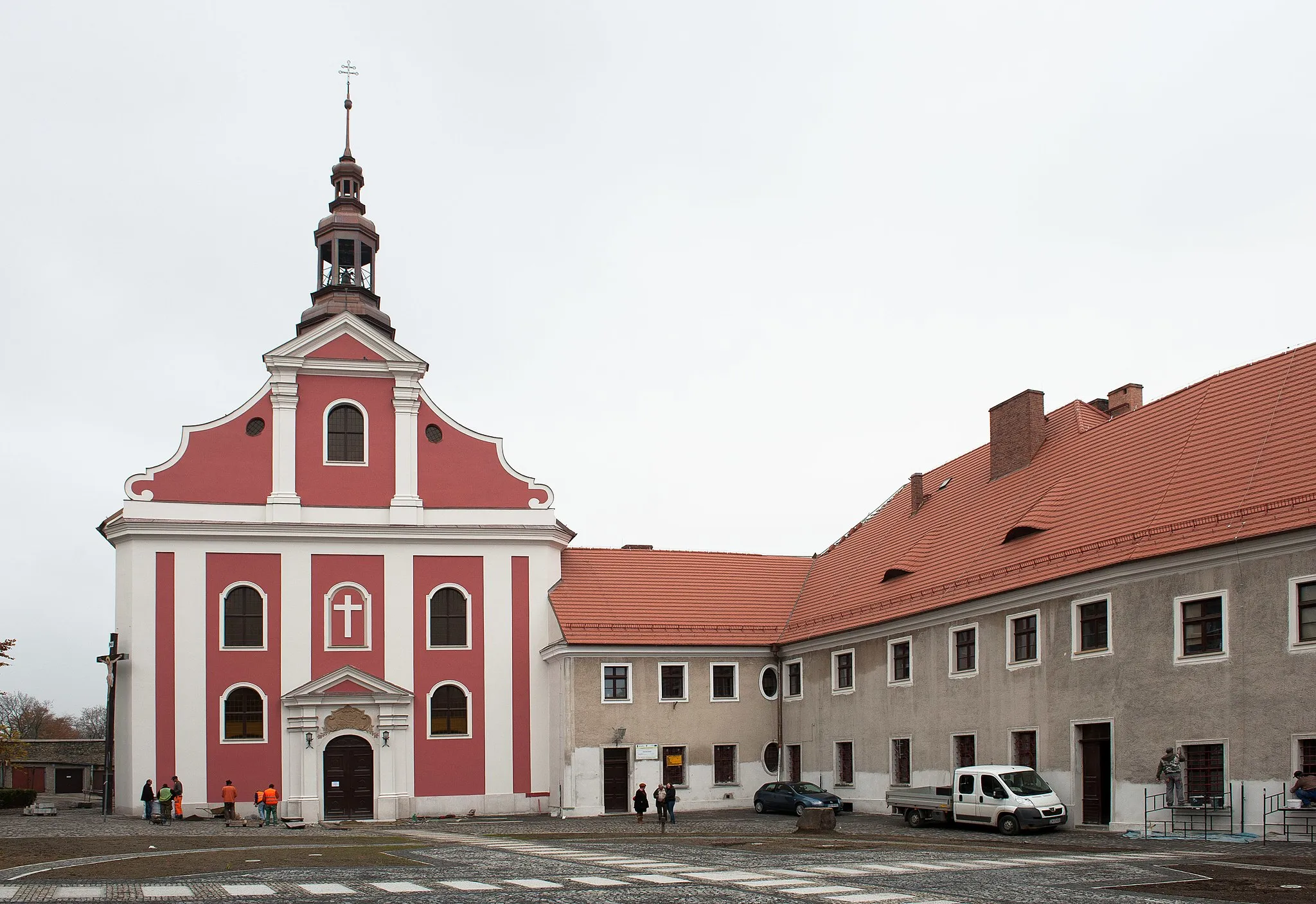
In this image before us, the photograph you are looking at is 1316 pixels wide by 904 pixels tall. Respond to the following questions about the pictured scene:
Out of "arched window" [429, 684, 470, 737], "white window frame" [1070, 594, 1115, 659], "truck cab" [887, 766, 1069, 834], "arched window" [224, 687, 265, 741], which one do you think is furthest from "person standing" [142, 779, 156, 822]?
"white window frame" [1070, 594, 1115, 659]

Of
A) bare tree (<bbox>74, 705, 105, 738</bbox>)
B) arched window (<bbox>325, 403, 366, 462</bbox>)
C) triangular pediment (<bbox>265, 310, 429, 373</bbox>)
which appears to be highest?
triangular pediment (<bbox>265, 310, 429, 373</bbox>)

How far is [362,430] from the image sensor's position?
43625 millimetres

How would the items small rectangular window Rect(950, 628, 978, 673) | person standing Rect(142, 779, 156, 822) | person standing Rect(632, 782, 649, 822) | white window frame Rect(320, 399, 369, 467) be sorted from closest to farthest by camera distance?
small rectangular window Rect(950, 628, 978, 673), person standing Rect(632, 782, 649, 822), person standing Rect(142, 779, 156, 822), white window frame Rect(320, 399, 369, 467)

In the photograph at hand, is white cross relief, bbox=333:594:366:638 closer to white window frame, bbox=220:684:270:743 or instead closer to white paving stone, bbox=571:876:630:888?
white window frame, bbox=220:684:270:743

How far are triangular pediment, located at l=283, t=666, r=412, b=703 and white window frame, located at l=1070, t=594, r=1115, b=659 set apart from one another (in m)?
21.0

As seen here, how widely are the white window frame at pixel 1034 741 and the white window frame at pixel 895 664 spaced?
4732 mm

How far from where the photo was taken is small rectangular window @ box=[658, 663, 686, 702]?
43188mm

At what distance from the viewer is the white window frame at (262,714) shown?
4069 cm

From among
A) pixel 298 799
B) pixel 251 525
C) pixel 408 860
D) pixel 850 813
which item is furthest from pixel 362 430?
pixel 408 860

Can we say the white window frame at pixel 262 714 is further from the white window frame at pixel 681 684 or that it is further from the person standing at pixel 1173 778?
the person standing at pixel 1173 778

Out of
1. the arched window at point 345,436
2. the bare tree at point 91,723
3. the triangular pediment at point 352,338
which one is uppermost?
the triangular pediment at point 352,338

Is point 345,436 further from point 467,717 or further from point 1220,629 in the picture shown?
point 1220,629

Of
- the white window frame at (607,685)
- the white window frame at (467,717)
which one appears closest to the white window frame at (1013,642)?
the white window frame at (607,685)

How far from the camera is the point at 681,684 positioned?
43.5 m
